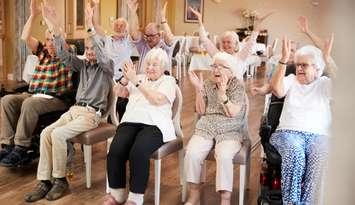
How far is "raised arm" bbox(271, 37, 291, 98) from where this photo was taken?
2.57 meters

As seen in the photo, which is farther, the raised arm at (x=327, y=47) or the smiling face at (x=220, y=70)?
the smiling face at (x=220, y=70)

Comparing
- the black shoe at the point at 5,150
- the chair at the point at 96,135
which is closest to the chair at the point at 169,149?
the chair at the point at 96,135

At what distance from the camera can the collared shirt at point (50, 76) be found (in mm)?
3402

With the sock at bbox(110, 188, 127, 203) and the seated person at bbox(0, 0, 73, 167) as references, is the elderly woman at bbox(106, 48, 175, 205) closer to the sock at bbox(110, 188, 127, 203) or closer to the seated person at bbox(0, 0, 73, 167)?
the sock at bbox(110, 188, 127, 203)

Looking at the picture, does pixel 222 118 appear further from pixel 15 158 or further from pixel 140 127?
pixel 15 158

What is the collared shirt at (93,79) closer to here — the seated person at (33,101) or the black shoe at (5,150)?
the seated person at (33,101)

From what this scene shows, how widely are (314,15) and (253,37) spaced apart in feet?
10.2

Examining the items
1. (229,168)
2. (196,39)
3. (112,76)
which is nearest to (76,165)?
(112,76)

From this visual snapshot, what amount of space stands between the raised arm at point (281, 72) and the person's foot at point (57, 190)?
1.59 meters

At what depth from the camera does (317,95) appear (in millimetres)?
2664

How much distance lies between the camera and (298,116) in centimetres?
270

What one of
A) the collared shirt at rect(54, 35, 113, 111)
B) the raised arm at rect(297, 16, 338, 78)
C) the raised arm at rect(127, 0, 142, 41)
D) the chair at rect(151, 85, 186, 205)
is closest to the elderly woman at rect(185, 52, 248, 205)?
the chair at rect(151, 85, 186, 205)

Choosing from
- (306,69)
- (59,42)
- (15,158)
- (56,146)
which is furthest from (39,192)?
(306,69)

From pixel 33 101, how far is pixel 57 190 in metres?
0.72
